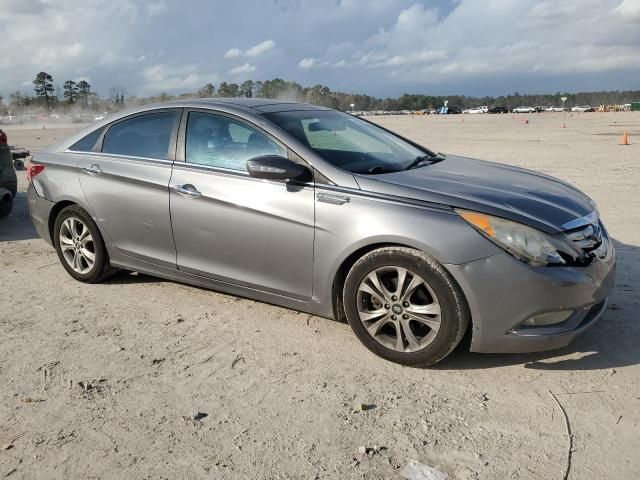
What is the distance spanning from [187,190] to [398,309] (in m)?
1.85

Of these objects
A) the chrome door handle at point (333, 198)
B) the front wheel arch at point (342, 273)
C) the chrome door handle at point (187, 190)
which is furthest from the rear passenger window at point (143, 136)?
the front wheel arch at point (342, 273)

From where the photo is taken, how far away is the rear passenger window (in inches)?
187

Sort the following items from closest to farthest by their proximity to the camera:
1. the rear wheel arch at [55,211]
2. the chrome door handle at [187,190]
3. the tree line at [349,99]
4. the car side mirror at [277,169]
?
the car side mirror at [277,169] → the chrome door handle at [187,190] → the rear wheel arch at [55,211] → the tree line at [349,99]

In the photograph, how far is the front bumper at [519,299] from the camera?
330 centimetres

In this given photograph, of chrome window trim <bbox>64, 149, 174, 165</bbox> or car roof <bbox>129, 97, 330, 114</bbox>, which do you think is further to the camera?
chrome window trim <bbox>64, 149, 174, 165</bbox>

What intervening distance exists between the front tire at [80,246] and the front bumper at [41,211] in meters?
0.13

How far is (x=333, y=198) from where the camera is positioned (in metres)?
3.80

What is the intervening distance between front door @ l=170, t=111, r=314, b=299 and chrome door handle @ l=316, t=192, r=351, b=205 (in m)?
0.07

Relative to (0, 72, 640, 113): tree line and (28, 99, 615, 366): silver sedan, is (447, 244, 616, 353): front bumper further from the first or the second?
(0, 72, 640, 113): tree line

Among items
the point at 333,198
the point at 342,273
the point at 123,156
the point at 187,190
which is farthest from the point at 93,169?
the point at 342,273

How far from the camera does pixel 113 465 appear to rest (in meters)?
2.76

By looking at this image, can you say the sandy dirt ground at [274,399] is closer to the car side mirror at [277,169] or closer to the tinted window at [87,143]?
the car side mirror at [277,169]

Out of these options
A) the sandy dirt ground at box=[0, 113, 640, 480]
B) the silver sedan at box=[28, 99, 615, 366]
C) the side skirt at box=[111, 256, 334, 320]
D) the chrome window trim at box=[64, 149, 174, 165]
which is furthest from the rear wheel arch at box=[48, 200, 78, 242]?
the sandy dirt ground at box=[0, 113, 640, 480]

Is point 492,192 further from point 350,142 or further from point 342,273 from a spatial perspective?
point 350,142
